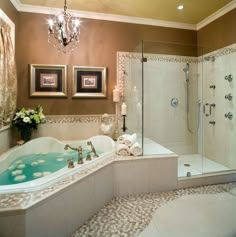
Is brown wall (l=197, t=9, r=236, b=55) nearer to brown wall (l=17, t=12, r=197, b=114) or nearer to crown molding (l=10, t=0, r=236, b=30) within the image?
crown molding (l=10, t=0, r=236, b=30)

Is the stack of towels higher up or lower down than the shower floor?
higher up

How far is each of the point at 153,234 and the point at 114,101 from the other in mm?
2246

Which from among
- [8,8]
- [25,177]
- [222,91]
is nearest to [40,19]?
[8,8]

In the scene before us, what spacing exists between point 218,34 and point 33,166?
139 inches

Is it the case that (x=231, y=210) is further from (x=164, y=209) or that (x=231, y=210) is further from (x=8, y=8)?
(x=8, y=8)

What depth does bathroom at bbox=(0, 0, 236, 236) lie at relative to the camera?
317 cm

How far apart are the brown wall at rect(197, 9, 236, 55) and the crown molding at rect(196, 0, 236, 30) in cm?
5

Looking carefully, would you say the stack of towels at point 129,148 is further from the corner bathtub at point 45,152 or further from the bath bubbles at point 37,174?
the bath bubbles at point 37,174

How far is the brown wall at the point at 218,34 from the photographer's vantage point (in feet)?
10.1

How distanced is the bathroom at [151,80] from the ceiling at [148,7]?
7.4 inches

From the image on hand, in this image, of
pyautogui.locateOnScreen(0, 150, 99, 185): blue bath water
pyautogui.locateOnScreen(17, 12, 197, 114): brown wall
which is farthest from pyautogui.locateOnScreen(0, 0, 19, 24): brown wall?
pyautogui.locateOnScreen(0, 150, 99, 185): blue bath water

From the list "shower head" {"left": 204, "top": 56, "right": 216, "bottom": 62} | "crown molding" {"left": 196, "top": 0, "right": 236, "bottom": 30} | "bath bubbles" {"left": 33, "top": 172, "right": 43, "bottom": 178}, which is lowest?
"bath bubbles" {"left": 33, "top": 172, "right": 43, "bottom": 178}

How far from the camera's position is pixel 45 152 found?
9.86 feet

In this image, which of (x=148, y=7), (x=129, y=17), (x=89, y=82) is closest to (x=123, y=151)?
(x=89, y=82)
